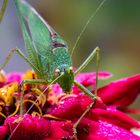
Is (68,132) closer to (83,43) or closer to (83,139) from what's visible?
(83,139)

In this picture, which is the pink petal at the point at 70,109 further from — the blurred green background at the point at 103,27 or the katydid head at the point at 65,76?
the blurred green background at the point at 103,27

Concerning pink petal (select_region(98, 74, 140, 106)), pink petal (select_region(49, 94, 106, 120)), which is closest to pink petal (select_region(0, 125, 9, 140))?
pink petal (select_region(49, 94, 106, 120))

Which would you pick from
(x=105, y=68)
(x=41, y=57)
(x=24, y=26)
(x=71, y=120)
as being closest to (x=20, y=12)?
(x=24, y=26)

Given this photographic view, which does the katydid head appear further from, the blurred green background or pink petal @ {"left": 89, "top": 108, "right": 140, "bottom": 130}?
the blurred green background

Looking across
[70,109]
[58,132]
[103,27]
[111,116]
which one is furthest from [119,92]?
[103,27]

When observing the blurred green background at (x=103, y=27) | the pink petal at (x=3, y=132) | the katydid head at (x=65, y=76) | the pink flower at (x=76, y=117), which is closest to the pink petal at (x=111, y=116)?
the pink flower at (x=76, y=117)

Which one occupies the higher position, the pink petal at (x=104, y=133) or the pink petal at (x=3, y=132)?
the pink petal at (x=3, y=132)

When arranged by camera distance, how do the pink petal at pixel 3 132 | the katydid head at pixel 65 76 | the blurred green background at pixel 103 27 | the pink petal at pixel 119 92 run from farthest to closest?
1. the blurred green background at pixel 103 27
2. the pink petal at pixel 119 92
3. the katydid head at pixel 65 76
4. the pink petal at pixel 3 132

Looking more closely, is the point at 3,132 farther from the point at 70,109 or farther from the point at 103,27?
the point at 103,27
